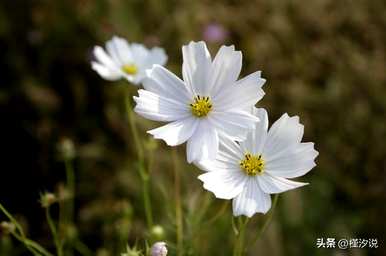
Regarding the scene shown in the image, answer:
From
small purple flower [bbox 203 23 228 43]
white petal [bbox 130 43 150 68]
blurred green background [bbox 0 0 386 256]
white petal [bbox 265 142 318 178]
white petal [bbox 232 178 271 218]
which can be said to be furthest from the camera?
small purple flower [bbox 203 23 228 43]

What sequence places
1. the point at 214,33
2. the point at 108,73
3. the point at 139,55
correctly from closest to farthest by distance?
the point at 108,73, the point at 139,55, the point at 214,33

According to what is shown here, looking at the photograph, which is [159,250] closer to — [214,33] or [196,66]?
[196,66]

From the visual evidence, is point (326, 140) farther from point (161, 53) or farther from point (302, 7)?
point (161, 53)

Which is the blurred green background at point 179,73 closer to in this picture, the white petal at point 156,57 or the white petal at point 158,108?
the white petal at point 156,57

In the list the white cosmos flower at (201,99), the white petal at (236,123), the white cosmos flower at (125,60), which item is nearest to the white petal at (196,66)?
the white cosmos flower at (201,99)

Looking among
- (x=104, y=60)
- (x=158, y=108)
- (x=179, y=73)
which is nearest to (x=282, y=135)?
(x=158, y=108)

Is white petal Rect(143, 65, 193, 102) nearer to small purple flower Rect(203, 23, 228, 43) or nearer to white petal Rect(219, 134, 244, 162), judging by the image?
white petal Rect(219, 134, 244, 162)

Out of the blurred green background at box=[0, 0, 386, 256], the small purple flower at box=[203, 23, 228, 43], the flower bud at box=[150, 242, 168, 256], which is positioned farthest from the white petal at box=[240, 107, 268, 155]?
the small purple flower at box=[203, 23, 228, 43]
